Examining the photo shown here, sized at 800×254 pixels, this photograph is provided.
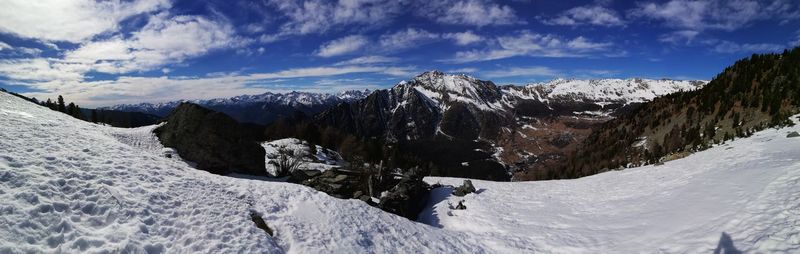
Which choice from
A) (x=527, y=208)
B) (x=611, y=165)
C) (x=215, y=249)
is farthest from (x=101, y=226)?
(x=611, y=165)

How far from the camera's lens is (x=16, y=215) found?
9.95m

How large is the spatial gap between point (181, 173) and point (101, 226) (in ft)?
21.8

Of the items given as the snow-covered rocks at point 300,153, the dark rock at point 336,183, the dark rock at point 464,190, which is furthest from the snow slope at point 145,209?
the snow-covered rocks at point 300,153

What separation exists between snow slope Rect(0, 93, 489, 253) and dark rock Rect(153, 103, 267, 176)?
344 inches

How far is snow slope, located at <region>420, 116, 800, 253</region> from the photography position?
13.8 meters

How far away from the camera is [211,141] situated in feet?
98.1

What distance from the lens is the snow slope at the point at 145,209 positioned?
34.4 feet

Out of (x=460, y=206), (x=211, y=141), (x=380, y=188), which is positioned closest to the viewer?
(x=460, y=206)

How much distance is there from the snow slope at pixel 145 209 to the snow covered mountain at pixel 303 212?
5 centimetres

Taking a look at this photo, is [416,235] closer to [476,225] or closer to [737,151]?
[476,225]

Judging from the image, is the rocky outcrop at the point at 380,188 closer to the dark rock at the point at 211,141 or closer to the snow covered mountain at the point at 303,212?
the snow covered mountain at the point at 303,212

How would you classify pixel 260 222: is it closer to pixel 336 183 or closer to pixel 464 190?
pixel 336 183

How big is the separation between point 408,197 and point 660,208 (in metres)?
15.4

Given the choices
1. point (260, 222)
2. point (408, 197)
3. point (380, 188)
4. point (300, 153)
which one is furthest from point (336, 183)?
point (300, 153)
